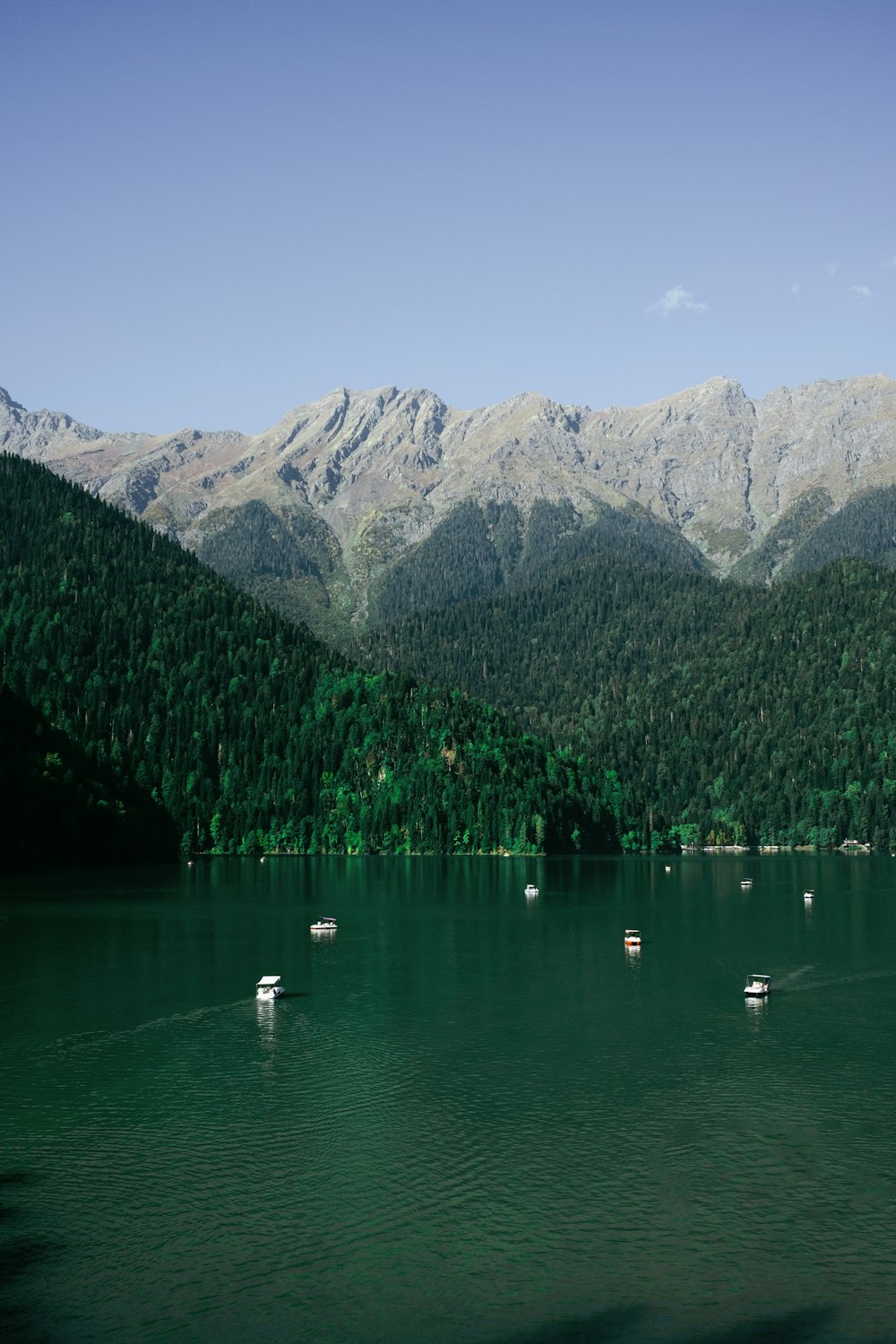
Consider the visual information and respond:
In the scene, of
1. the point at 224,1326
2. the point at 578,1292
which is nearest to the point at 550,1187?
the point at 578,1292

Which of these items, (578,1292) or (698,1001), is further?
(698,1001)

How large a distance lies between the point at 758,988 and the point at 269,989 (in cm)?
4575

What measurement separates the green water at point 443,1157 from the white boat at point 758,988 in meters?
1.71

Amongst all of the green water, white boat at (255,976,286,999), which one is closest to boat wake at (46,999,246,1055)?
the green water

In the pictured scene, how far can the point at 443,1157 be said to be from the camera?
6322 centimetres

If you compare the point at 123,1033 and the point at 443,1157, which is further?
the point at 123,1033

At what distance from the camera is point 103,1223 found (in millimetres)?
53875

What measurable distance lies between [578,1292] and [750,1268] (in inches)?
301

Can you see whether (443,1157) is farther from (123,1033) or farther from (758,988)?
(758,988)

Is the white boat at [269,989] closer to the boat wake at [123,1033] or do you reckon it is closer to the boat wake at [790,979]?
the boat wake at [123,1033]

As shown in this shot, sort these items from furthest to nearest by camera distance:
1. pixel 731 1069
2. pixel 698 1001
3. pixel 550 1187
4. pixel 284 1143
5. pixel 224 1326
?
pixel 698 1001 < pixel 731 1069 < pixel 284 1143 < pixel 550 1187 < pixel 224 1326

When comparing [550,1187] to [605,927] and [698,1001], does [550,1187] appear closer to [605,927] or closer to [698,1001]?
[698,1001]

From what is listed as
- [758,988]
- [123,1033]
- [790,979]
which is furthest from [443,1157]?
[790,979]

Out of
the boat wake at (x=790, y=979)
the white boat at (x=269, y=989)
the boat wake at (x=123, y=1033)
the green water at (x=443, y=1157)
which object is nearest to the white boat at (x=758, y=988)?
the green water at (x=443, y=1157)
